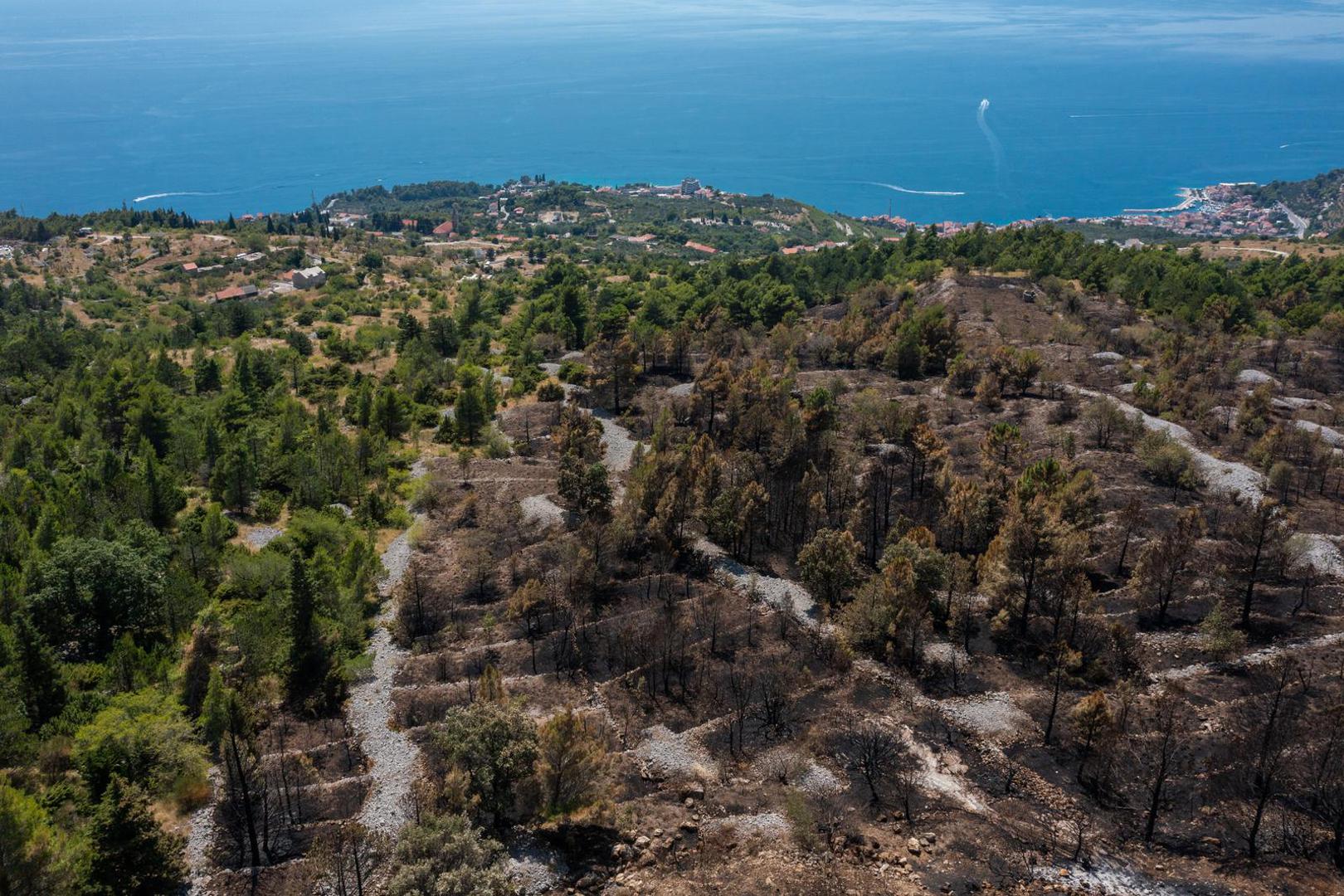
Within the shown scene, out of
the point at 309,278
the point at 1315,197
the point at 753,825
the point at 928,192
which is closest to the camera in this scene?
the point at 753,825

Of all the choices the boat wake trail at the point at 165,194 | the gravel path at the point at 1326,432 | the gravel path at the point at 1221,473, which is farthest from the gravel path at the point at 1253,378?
the boat wake trail at the point at 165,194

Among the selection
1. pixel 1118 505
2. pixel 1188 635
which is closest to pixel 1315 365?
pixel 1118 505

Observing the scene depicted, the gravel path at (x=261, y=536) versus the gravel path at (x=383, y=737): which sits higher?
the gravel path at (x=261, y=536)

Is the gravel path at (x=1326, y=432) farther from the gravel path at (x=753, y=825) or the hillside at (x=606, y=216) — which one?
the hillside at (x=606, y=216)

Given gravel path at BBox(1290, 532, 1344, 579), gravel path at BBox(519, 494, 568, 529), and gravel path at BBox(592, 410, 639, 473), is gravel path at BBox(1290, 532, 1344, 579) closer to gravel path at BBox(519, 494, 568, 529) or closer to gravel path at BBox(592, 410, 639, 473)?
gravel path at BBox(592, 410, 639, 473)

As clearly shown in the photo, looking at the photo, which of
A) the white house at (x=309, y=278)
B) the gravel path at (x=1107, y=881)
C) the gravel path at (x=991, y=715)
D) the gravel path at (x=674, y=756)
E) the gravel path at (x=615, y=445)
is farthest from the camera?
the white house at (x=309, y=278)

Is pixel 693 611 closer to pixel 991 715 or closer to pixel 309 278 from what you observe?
pixel 991 715

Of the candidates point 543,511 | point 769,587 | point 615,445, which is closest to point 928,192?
point 615,445

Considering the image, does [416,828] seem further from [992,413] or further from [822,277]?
[822,277]

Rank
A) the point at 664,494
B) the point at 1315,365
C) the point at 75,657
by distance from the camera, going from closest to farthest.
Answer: the point at 75,657
the point at 664,494
the point at 1315,365
